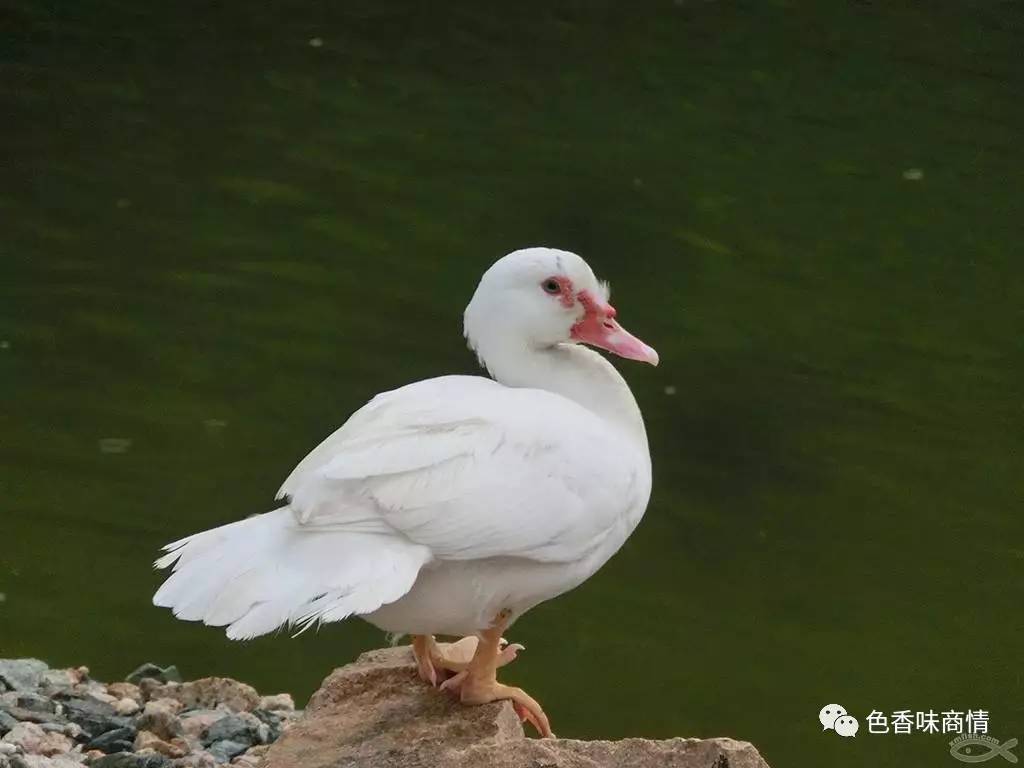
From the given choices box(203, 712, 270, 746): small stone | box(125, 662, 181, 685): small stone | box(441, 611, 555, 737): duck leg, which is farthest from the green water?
box(441, 611, 555, 737): duck leg

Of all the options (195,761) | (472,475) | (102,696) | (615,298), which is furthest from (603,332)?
(615,298)

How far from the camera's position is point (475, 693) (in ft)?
12.9

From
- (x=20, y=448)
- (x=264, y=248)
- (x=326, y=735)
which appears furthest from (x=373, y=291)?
(x=326, y=735)

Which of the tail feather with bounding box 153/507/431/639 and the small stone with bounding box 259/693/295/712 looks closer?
the tail feather with bounding box 153/507/431/639

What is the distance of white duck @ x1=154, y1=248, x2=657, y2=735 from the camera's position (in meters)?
3.46

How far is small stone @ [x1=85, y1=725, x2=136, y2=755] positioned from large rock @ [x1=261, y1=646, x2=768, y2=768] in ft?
3.13

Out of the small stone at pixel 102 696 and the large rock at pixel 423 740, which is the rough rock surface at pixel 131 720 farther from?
the large rock at pixel 423 740

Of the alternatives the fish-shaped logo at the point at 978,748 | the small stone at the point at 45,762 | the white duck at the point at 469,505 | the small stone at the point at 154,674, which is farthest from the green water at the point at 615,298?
the white duck at the point at 469,505

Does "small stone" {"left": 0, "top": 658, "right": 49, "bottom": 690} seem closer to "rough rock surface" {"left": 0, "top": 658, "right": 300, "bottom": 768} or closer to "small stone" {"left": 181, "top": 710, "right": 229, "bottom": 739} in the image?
"rough rock surface" {"left": 0, "top": 658, "right": 300, "bottom": 768}

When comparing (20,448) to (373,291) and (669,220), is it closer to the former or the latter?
(373,291)

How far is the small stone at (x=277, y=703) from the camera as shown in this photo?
531 centimetres

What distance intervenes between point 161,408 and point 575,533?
152 inches

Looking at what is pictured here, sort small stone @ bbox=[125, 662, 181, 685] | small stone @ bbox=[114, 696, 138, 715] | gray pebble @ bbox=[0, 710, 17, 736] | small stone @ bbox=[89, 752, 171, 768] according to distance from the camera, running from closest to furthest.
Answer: small stone @ bbox=[89, 752, 171, 768], gray pebble @ bbox=[0, 710, 17, 736], small stone @ bbox=[114, 696, 138, 715], small stone @ bbox=[125, 662, 181, 685]

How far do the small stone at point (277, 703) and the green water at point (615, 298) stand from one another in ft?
1.06
